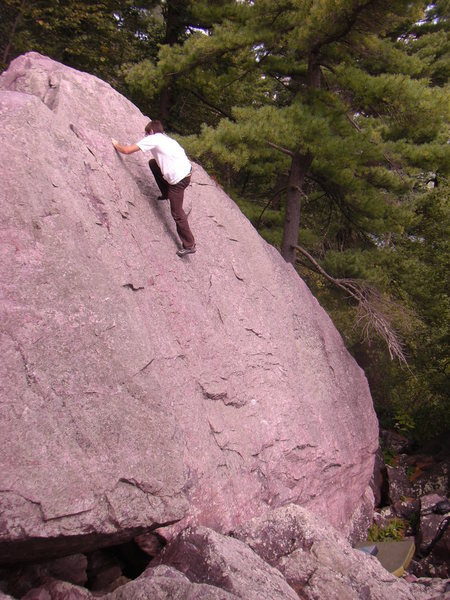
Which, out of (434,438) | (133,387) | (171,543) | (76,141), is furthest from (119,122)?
(434,438)

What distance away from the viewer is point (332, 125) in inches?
387

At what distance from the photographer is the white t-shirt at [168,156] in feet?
19.7

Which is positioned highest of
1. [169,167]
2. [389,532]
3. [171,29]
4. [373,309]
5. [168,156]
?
[171,29]

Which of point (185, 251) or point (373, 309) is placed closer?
point (185, 251)

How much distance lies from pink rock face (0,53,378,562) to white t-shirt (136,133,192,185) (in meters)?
0.42

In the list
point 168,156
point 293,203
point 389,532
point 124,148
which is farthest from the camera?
point 293,203

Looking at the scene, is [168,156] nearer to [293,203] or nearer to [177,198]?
[177,198]

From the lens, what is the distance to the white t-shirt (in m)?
6.00

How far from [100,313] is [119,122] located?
126 inches

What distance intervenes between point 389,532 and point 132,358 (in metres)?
6.22

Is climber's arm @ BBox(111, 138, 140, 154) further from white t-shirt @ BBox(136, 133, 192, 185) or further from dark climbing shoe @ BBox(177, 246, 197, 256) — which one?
dark climbing shoe @ BBox(177, 246, 197, 256)

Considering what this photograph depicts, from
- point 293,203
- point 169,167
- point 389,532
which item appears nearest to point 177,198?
point 169,167

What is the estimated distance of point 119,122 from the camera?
22.2ft

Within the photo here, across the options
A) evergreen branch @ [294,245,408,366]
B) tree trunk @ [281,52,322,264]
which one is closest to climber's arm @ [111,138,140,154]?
tree trunk @ [281,52,322,264]
